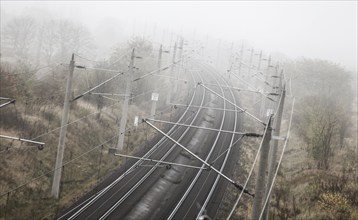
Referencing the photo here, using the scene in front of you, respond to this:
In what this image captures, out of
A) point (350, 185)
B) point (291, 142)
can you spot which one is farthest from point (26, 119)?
point (291, 142)

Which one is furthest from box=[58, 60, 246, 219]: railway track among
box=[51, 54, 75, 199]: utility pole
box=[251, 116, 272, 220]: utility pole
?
box=[251, 116, 272, 220]: utility pole

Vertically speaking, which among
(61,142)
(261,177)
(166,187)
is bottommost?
(166,187)

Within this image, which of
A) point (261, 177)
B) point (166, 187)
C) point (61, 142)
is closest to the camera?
point (261, 177)

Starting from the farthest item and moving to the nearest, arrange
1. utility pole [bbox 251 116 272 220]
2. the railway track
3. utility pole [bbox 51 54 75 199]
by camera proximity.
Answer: the railway track < utility pole [bbox 51 54 75 199] < utility pole [bbox 251 116 272 220]

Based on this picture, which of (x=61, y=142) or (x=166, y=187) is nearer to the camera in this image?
(x=61, y=142)

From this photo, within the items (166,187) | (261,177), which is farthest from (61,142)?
(261,177)

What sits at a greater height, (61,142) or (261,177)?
(261,177)

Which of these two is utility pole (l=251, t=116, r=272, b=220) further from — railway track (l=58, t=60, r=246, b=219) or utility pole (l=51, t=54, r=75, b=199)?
utility pole (l=51, t=54, r=75, b=199)

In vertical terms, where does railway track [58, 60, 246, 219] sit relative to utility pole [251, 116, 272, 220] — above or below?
below

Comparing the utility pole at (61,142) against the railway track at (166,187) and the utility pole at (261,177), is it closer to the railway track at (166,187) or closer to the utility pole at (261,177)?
the railway track at (166,187)

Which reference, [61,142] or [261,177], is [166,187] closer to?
[61,142]

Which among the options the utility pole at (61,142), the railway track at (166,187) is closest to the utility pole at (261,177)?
the railway track at (166,187)

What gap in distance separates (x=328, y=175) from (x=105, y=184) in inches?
584

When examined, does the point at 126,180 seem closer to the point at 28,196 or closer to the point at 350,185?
the point at 28,196
